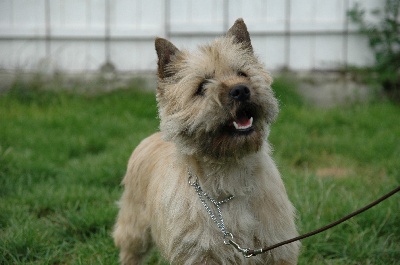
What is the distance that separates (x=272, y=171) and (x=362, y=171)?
2791 mm

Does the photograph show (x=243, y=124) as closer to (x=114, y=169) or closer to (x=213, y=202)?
(x=213, y=202)

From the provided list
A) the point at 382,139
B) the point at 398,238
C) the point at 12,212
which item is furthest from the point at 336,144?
the point at 12,212

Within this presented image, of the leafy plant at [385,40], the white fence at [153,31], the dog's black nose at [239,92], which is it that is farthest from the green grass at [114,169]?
the dog's black nose at [239,92]

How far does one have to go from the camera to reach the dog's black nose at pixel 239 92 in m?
2.89

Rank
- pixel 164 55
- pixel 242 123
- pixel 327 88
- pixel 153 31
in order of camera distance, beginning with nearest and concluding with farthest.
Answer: pixel 242 123
pixel 164 55
pixel 327 88
pixel 153 31

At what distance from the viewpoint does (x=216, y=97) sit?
293 cm

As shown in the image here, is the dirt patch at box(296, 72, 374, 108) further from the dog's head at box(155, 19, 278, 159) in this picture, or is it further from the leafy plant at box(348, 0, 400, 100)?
the dog's head at box(155, 19, 278, 159)

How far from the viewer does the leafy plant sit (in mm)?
8062

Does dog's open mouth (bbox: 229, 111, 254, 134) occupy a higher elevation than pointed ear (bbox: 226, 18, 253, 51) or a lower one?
lower

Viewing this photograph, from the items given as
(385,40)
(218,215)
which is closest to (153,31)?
(385,40)

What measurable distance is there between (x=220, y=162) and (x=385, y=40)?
573 cm

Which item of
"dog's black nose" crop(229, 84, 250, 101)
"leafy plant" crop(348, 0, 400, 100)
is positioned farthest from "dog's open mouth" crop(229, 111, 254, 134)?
"leafy plant" crop(348, 0, 400, 100)

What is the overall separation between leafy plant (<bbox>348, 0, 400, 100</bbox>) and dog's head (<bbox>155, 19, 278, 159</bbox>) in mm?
5194

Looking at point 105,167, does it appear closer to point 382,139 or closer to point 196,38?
point 382,139
